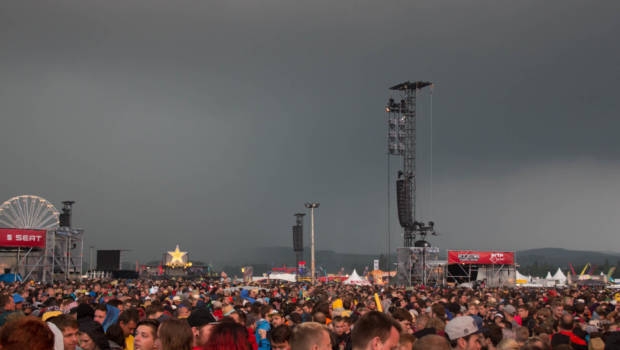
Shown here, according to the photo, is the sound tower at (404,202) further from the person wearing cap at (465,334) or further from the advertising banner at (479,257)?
the person wearing cap at (465,334)

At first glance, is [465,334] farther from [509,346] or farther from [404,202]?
[404,202]

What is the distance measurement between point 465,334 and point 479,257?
168ft

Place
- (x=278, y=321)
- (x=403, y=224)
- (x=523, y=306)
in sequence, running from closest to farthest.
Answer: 1. (x=278, y=321)
2. (x=523, y=306)
3. (x=403, y=224)

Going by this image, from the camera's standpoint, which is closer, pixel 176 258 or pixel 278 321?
pixel 278 321

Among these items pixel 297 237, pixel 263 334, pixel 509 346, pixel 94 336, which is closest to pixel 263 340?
pixel 263 334

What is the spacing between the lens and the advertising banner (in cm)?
5394

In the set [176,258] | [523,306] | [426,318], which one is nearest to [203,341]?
[426,318]

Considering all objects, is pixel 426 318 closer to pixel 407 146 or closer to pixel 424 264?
pixel 424 264

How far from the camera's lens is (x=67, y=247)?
63.6 meters

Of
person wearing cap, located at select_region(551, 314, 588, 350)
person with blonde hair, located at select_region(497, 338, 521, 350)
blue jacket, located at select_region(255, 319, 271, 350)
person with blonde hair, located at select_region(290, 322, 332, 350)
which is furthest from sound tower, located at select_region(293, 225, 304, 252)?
person with blonde hair, located at select_region(290, 322, 332, 350)

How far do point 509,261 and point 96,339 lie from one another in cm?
5438

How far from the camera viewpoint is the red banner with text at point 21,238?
58.3 m

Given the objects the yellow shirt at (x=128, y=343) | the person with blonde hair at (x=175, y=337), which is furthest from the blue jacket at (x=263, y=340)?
the person with blonde hair at (x=175, y=337)

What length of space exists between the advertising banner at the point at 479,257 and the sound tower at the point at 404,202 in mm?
7985
